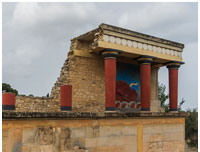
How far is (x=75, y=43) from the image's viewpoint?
1171cm

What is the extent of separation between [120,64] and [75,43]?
2.61 meters

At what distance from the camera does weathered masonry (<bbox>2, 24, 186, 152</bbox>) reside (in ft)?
22.3

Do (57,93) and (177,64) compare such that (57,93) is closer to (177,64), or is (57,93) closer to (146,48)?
(146,48)

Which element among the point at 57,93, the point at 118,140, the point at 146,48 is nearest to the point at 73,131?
the point at 118,140

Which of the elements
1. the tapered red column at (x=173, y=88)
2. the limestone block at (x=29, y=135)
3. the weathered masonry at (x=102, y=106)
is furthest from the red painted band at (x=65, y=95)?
the tapered red column at (x=173, y=88)

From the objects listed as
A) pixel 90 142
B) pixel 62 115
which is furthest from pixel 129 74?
pixel 62 115

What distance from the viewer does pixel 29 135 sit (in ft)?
21.5

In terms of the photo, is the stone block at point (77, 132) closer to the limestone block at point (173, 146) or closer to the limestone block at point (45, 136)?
the limestone block at point (45, 136)

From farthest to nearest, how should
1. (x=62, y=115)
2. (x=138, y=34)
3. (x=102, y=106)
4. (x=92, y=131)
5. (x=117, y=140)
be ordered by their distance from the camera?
(x=102, y=106) → (x=138, y=34) → (x=117, y=140) → (x=92, y=131) → (x=62, y=115)

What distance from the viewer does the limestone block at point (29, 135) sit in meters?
6.47

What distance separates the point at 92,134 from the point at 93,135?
0.05 meters

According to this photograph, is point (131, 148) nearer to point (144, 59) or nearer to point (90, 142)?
point (90, 142)

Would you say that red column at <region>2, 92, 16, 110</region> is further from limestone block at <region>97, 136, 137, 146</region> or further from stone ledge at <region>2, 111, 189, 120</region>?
limestone block at <region>97, 136, 137, 146</region>

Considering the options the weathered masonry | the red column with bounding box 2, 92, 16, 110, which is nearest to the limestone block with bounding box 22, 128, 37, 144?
the weathered masonry
